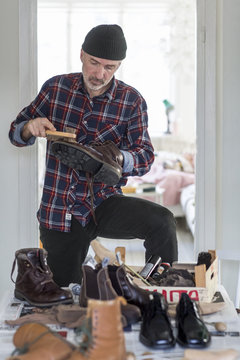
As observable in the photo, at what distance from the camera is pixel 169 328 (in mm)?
1287

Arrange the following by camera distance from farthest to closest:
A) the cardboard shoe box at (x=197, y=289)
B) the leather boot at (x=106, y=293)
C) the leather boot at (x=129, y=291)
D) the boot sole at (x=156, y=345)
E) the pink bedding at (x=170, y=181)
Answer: the pink bedding at (x=170, y=181) → the cardboard shoe box at (x=197, y=289) → the leather boot at (x=129, y=291) → the leather boot at (x=106, y=293) → the boot sole at (x=156, y=345)

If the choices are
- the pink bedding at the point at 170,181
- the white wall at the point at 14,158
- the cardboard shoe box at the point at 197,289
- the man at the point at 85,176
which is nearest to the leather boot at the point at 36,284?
the cardboard shoe box at the point at 197,289

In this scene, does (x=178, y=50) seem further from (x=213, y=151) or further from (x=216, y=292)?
(x=216, y=292)

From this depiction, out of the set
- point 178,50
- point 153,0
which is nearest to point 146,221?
point 178,50

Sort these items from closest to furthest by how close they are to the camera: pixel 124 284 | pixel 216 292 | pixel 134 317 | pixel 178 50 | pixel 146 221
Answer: pixel 134 317, pixel 124 284, pixel 216 292, pixel 146 221, pixel 178 50

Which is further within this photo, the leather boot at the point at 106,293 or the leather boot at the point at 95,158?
the leather boot at the point at 95,158

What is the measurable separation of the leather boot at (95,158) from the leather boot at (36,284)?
0.38 m

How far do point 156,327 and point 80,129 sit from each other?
1.17 metres

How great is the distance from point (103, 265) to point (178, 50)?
6434mm

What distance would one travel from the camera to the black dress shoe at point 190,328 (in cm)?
126

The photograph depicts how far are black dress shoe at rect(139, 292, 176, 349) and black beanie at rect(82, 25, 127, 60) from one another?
108cm

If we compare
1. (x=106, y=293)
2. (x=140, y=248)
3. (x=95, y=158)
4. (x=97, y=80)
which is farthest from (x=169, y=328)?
(x=140, y=248)

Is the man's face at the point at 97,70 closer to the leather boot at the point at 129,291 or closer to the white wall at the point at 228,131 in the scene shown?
the white wall at the point at 228,131

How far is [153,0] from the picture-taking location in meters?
7.71
